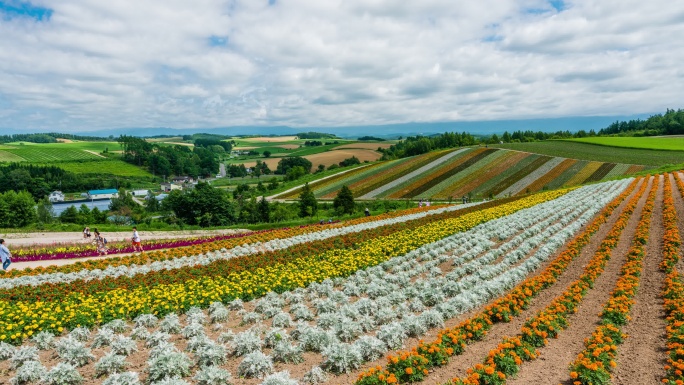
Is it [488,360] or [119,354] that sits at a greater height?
[488,360]

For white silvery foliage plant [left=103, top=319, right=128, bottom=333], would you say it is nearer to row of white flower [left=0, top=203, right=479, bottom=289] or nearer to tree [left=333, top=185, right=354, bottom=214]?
row of white flower [left=0, top=203, right=479, bottom=289]

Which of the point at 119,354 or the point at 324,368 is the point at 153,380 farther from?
the point at 324,368

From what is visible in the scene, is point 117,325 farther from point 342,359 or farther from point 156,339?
point 342,359

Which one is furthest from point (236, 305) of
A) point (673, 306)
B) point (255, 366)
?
point (673, 306)

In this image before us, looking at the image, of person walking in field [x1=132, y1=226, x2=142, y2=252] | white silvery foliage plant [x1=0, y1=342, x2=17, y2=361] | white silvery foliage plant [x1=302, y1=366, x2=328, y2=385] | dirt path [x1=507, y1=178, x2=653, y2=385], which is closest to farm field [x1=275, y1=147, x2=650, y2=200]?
dirt path [x1=507, y1=178, x2=653, y2=385]

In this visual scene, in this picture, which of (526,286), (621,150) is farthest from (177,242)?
(621,150)

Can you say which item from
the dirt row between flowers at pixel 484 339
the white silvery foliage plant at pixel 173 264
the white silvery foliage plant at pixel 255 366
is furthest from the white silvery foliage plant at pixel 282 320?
the dirt row between flowers at pixel 484 339

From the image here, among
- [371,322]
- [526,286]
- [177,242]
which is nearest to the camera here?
[371,322]
